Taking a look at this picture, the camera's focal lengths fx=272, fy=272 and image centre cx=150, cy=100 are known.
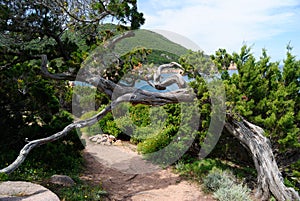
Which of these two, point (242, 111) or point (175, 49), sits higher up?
point (175, 49)

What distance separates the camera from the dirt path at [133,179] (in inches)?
181

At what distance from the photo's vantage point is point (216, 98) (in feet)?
15.3

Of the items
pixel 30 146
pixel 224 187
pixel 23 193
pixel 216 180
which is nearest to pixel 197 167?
pixel 216 180

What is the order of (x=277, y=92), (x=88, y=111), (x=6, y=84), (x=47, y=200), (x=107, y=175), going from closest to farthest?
(x=47, y=200), (x=6, y=84), (x=277, y=92), (x=107, y=175), (x=88, y=111)

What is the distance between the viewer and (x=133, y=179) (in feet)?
17.8

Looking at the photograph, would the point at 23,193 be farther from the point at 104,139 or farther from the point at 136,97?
the point at 104,139

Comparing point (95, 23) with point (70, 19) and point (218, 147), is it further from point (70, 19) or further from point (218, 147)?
point (218, 147)

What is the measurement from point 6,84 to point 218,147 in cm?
426

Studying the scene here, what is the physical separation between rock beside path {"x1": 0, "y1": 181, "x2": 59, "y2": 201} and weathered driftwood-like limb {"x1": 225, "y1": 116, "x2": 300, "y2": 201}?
3.13 meters

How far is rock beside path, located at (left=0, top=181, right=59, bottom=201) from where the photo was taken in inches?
121

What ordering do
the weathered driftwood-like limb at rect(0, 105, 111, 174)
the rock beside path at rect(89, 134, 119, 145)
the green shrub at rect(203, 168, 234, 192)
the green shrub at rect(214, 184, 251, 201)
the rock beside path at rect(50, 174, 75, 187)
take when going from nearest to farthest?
the weathered driftwood-like limb at rect(0, 105, 111, 174) → the green shrub at rect(214, 184, 251, 201) → the rock beside path at rect(50, 174, 75, 187) → the green shrub at rect(203, 168, 234, 192) → the rock beside path at rect(89, 134, 119, 145)

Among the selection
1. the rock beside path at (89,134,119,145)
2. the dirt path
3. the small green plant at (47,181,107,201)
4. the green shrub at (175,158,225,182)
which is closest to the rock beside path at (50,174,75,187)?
the small green plant at (47,181,107,201)

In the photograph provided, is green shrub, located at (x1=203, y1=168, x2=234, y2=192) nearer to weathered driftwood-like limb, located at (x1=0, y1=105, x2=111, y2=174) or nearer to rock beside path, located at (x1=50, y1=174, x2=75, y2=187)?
weathered driftwood-like limb, located at (x1=0, y1=105, x2=111, y2=174)

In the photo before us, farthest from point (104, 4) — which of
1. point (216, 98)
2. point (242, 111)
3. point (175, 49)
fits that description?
point (242, 111)
